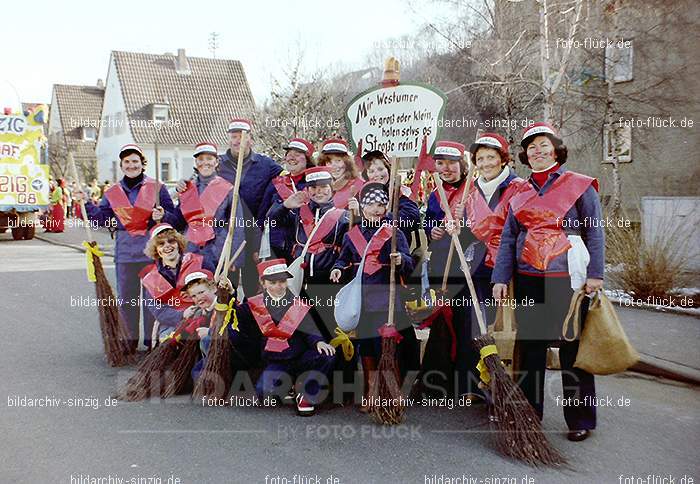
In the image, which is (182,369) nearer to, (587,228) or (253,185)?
(253,185)

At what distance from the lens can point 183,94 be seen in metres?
31.8

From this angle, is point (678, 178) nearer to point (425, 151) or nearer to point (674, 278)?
point (674, 278)

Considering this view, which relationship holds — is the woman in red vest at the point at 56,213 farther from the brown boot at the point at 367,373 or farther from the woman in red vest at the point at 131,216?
the brown boot at the point at 367,373

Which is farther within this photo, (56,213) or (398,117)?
(56,213)

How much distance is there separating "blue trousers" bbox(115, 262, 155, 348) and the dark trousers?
3286 millimetres

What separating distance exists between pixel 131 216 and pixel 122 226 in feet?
0.45

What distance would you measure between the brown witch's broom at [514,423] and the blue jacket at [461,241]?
2.69 ft

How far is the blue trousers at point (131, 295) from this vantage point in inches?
245

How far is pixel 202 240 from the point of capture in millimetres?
5996

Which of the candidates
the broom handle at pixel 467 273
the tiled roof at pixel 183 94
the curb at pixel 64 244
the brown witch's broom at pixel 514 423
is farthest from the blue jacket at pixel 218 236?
the tiled roof at pixel 183 94

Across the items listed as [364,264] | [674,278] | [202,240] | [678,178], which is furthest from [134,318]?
[678,178]

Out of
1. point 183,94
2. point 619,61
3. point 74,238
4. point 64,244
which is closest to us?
point 619,61

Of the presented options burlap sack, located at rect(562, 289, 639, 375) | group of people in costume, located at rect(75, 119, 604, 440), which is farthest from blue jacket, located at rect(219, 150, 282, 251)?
burlap sack, located at rect(562, 289, 639, 375)

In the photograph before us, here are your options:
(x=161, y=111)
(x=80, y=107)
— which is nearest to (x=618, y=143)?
(x=161, y=111)
